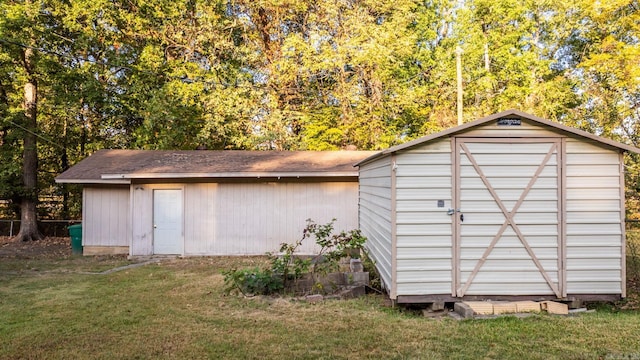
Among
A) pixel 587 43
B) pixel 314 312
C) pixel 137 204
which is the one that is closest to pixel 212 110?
pixel 137 204

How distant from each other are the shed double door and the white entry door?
313 inches

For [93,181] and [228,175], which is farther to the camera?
[93,181]

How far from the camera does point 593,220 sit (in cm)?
568

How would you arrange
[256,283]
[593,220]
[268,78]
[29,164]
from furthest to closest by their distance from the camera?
1. [268,78]
2. [29,164]
3. [256,283]
4. [593,220]

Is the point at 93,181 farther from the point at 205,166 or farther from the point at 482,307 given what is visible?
the point at 482,307

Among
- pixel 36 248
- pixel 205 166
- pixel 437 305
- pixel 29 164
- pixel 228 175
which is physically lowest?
pixel 36 248

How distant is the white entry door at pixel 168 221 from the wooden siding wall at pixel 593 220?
9088mm

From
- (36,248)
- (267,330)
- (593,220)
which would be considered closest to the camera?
(267,330)

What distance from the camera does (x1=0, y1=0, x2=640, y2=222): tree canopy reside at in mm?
15820

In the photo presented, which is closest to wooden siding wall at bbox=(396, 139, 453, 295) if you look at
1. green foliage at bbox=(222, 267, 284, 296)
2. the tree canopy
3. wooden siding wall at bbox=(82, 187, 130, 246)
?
green foliage at bbox=(222, 267, 284, 296)

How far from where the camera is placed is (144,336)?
186 inches

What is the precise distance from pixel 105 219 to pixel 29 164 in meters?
6.00

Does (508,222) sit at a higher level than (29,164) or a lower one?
lower

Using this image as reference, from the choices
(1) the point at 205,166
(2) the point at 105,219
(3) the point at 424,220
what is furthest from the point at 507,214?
(2) the point at 105,219
